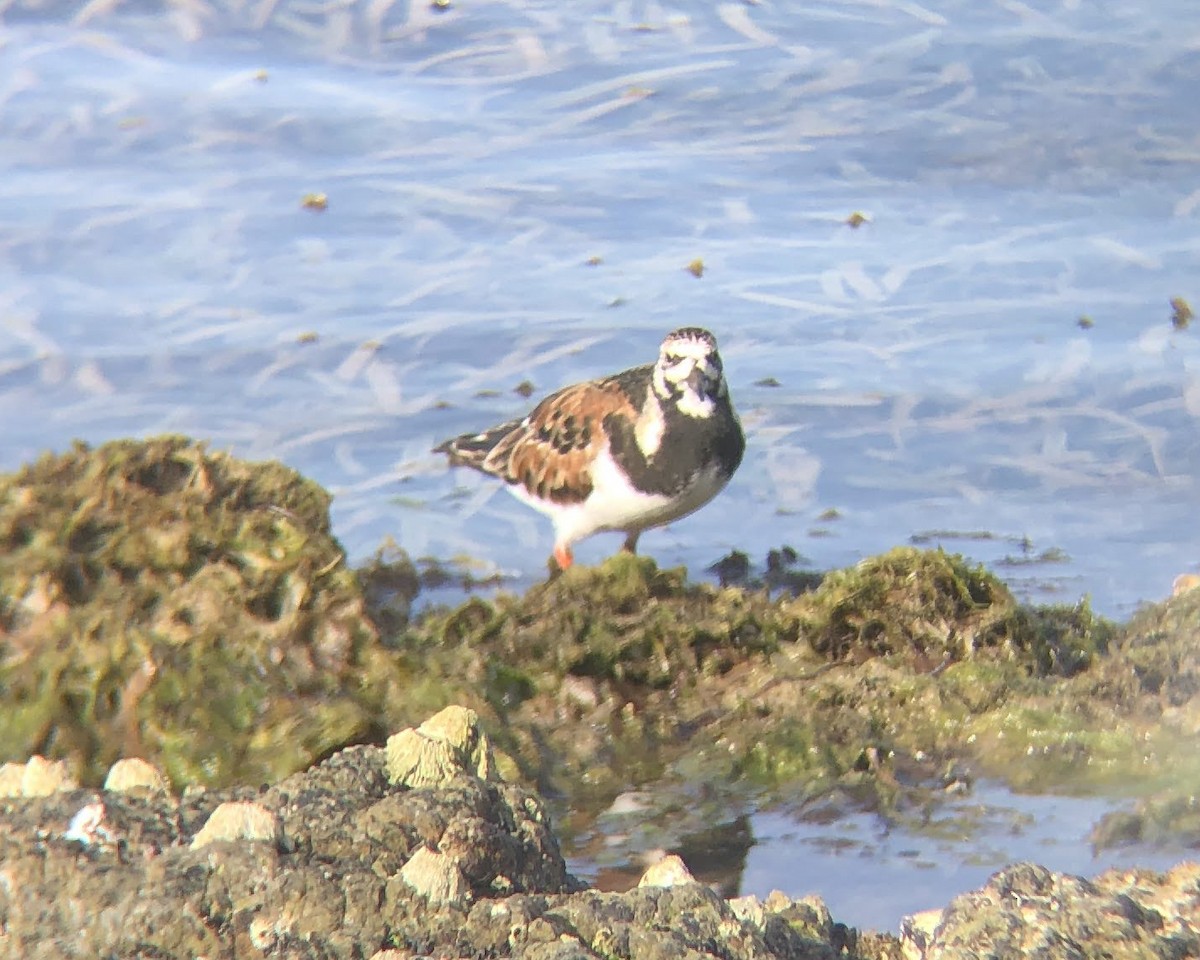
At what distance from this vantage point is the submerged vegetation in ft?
9.83

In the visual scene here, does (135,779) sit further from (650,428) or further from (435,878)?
(650,428)

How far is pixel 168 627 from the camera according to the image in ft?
10.1

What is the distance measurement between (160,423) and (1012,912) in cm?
435

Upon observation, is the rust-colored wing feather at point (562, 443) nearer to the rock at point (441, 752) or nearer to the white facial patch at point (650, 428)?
the white facial patch at point (650, 428)

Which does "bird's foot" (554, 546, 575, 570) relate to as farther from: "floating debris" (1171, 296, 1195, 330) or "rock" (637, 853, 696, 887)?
"rock" (637, 853, 696, 887)

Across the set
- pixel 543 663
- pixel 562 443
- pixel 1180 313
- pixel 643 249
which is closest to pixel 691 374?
pixel 562 443

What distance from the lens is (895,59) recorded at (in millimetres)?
8266

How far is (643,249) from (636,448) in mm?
2370

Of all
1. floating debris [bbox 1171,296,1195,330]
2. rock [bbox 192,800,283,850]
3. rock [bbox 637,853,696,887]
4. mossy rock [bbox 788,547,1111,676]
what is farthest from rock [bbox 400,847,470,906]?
floating debris [bbox 1171,296,1195,330]

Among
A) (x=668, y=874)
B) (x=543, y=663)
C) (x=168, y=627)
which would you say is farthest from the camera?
(x=543, y=663)

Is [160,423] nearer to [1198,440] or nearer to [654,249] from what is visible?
[654,249]

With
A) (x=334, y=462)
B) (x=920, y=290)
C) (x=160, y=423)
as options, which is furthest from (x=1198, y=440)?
(x=160, y=423)

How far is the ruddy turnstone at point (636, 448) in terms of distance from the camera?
→ 4.52m

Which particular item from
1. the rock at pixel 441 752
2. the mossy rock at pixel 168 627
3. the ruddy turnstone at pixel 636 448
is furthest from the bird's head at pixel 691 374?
the rock at pixel 441 752
